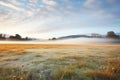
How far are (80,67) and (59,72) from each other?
177 centimetres

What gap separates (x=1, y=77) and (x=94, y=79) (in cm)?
402

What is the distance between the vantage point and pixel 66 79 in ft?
22.4

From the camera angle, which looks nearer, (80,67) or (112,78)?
(112,78)

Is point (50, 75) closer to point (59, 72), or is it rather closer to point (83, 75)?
point (59, 72)

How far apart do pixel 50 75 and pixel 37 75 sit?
57 cm

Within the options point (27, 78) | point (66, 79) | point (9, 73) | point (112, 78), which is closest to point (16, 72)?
point (9, 73)

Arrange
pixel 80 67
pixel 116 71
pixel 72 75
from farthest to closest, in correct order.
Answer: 1. pixel 80 67
2. pixel 116 71
3. pixel 72 75

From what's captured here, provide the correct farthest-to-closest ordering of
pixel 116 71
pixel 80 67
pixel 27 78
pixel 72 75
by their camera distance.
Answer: pixel 80 67 → pixel 116 71 → pixel 72 75 → pixel 27 78

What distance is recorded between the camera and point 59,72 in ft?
23.8

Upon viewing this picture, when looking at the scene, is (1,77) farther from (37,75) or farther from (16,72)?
(37,75)

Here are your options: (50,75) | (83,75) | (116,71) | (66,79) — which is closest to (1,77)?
(50,75)

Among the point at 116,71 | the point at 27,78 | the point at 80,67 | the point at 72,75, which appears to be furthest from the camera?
the point at 80,67

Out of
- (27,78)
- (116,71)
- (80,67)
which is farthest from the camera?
(80,67)

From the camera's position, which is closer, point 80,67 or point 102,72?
point 102,72
